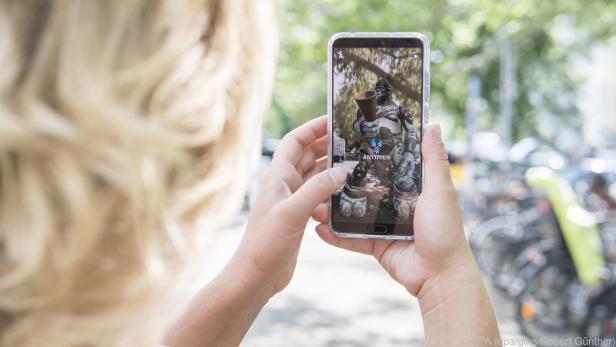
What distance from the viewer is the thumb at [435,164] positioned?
144cm

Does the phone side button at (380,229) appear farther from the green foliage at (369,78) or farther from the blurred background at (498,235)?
the blurred background at (498,235)

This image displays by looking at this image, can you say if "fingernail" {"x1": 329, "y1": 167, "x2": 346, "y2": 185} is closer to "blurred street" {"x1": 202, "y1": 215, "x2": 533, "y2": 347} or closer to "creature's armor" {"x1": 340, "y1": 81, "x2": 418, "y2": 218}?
"creature's armor" {"x1": 340, "y1": 81, "x2": 418, "y2": 218}

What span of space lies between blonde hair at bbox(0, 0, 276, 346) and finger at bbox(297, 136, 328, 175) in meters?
0.87

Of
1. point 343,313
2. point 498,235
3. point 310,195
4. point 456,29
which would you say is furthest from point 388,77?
point 456,29

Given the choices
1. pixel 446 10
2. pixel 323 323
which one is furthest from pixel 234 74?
pixel 446 10

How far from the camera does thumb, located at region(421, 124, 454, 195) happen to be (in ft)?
4.72

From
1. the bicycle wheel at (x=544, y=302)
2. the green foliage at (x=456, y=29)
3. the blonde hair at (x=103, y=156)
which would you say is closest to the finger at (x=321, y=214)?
the blonde hair at (x=103, y=156)

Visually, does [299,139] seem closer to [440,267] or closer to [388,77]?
[388,77]

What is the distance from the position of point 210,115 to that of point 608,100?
31.9 m

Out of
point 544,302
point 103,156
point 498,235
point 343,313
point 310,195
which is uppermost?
point 103,156

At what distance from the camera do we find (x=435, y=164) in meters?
1.46

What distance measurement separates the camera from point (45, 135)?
0.63m

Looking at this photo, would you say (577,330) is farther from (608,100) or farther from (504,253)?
(608,100)

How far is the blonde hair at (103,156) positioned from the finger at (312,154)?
868 mm
